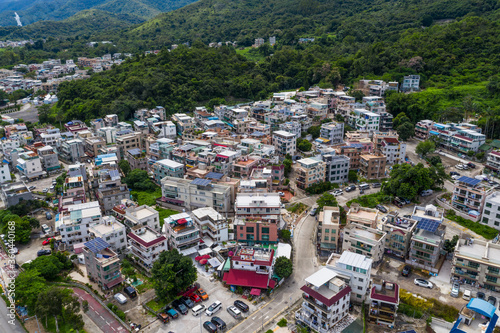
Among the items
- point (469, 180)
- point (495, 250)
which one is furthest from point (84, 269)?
point (469, 180)

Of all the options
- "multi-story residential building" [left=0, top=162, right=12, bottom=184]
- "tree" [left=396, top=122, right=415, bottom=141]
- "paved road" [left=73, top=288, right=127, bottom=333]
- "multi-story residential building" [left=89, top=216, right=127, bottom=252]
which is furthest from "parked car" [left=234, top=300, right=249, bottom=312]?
"tree" [left=396, top=122, right=415, bottom=141]

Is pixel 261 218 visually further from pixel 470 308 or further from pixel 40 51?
pixel 40 51

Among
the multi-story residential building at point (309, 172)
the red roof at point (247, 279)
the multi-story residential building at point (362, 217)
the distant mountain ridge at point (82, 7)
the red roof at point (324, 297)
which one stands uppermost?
the distant mountain ridge at point (82, 7)

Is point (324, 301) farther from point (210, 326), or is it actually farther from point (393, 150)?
point (393, 150)

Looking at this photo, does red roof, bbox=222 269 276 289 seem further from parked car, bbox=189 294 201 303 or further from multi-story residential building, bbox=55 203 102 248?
multi-story residential building, bbox=55 203 102 248

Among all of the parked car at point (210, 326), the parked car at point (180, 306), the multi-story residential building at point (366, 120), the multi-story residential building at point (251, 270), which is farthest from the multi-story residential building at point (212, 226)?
the multi-story residential building at point (366, 120)

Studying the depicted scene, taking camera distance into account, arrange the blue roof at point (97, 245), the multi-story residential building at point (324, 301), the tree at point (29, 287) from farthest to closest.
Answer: the blue roof at point (97, 245) → the tree at point (29, 287) → the multi-story residential building at point (324, 301)

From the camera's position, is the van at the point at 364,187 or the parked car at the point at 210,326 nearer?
the parked car at the point at 210,326

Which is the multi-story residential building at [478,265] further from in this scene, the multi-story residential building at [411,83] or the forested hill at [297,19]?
the forested hill at [297,19]
